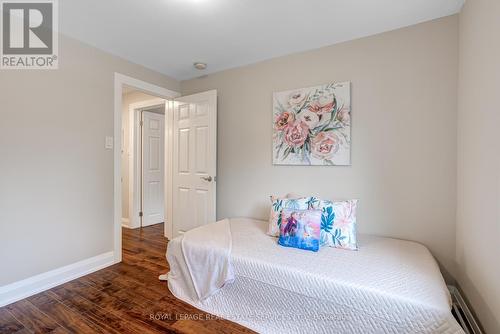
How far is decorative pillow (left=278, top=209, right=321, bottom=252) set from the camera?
184 centimetres

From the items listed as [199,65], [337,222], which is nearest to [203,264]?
[337,222]

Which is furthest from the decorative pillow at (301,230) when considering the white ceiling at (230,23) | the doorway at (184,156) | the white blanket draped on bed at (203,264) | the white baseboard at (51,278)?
the white baseboard at (51,278)

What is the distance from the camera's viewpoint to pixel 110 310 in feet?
5.88

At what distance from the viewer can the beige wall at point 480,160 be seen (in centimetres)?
122

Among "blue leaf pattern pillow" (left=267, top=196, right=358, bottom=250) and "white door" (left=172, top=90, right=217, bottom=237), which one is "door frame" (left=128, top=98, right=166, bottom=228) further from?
"blue leaf pattern pillow" (left=267, top=196, right=358, bottom=250)

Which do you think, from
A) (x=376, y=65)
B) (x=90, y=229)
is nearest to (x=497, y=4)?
(x=376, y=65)

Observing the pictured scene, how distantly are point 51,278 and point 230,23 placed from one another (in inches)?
107

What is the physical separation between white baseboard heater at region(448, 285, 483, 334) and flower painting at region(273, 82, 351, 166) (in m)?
1.25

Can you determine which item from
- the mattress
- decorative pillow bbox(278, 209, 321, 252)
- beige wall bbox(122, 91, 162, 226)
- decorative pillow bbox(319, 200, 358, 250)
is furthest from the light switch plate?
decorative pillow bbox(319, 200, 358, 250)

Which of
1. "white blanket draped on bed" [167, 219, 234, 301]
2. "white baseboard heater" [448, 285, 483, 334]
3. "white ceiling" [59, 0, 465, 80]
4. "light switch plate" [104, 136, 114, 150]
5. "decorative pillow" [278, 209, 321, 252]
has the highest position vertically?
"white ceiling" [59, 0, 465, 80]

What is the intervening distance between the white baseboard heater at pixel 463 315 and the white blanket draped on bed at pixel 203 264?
148 centimetres

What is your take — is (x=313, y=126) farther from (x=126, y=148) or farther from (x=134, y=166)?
(x=126, y=148)

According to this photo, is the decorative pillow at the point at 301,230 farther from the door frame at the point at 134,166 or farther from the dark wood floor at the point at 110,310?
the door frame at the point at 134,166

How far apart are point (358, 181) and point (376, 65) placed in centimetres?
106
